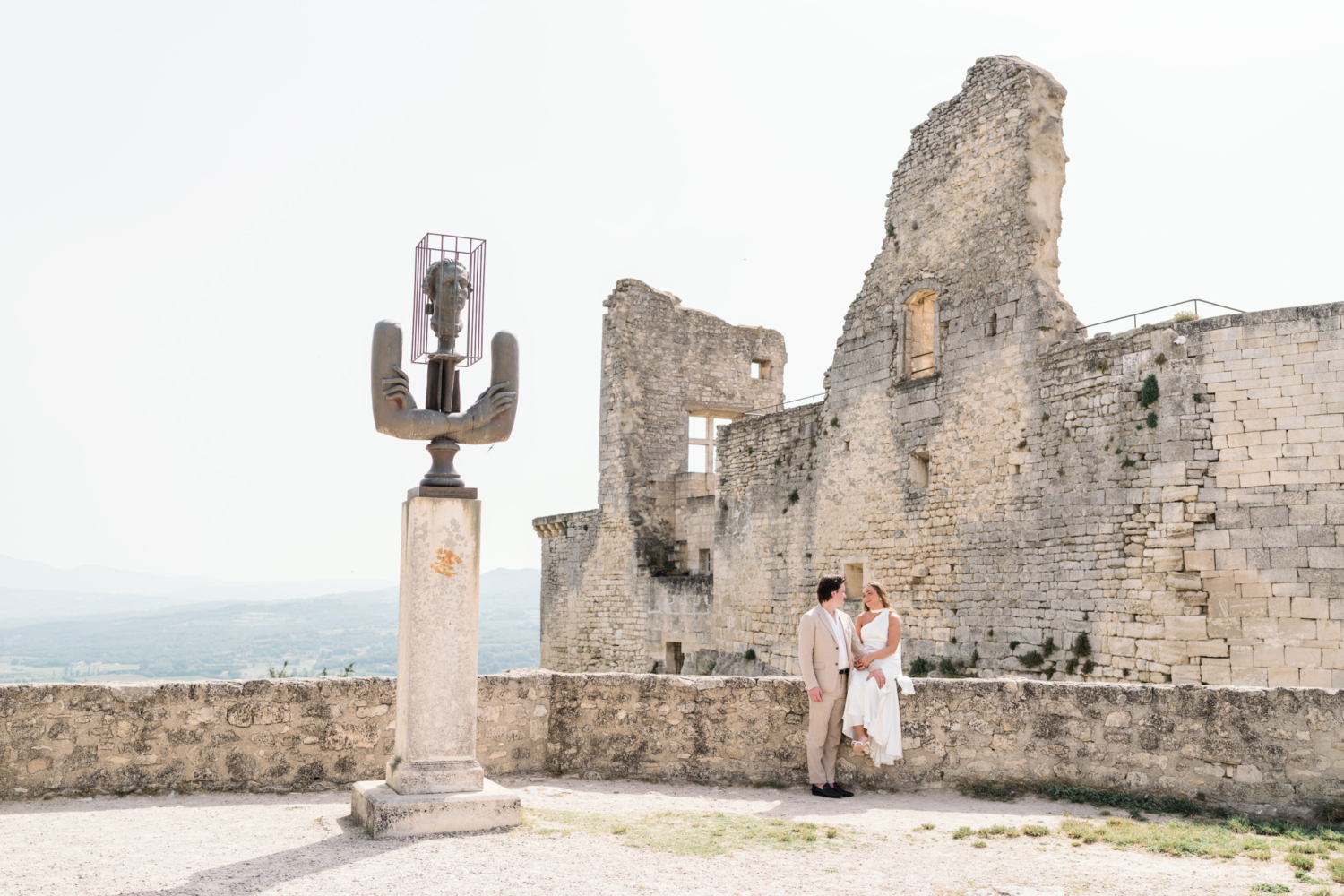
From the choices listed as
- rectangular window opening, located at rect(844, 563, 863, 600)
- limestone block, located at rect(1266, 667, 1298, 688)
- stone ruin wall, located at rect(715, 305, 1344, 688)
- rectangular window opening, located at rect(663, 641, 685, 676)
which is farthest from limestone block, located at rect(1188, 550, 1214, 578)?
rectangular window opening, located at rect(663, 641, 685, 676)

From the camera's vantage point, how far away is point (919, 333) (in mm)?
15750

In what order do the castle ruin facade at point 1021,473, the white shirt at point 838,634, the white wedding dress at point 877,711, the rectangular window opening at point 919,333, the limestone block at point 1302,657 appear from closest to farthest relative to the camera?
the white wedding dress at point 877,711, the white shirt at point 838,634, the limestone block at point 1302,657, the castle ruin facade at point 1021,473, the rectangular window opening at point 919,333

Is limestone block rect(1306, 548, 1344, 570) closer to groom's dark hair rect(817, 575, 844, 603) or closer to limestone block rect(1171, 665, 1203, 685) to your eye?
limestone block rect(1171, 665, 1203, 685)

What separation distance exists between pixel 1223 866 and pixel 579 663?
1917 centimetres

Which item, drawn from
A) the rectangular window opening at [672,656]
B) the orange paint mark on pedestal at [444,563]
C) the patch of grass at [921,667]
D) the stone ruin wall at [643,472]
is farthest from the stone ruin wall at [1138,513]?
the orange paint mark on pedestal at [444,563]

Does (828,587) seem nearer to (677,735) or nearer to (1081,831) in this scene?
(677,735)

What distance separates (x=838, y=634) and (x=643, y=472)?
49.7ft

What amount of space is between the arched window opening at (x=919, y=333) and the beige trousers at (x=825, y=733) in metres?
9.06

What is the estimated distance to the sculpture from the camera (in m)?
6.33

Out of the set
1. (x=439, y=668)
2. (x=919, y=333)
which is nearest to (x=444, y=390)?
(x=439, y=668)

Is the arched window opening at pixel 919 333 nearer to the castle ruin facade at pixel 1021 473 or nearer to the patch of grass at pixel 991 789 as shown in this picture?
the castle ruin facade at pixel 1021 473

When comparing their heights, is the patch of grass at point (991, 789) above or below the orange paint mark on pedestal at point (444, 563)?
below

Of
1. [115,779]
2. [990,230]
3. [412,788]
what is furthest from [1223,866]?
[990,230]

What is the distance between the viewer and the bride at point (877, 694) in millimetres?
7023
